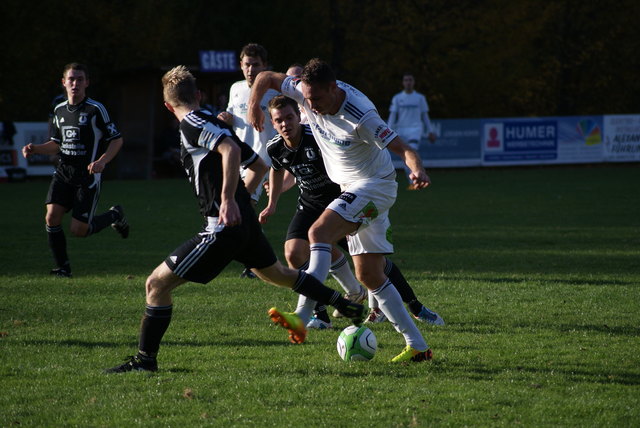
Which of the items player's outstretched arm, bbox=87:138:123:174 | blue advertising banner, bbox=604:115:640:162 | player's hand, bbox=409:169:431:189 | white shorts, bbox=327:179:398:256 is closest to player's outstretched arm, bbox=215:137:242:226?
white shorts, bbox=327:179:398:256

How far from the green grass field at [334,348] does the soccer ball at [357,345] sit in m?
0.07

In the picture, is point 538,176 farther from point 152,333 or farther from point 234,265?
point 152,333

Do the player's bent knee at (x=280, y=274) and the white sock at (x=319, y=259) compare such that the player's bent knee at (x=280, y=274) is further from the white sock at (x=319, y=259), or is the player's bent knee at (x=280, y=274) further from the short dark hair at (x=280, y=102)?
the short dark hair at (x=280, y=102)

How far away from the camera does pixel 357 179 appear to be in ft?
20.2

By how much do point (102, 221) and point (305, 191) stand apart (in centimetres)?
366

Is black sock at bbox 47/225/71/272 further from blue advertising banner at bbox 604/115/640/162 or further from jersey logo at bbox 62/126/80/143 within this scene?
blue advertising banner at bbox 604/115/640/162

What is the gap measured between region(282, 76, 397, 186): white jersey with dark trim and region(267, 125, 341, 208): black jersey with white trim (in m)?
0.56

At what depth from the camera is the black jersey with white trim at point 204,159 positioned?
210 inches

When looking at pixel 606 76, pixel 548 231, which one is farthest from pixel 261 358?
pixel 606 76

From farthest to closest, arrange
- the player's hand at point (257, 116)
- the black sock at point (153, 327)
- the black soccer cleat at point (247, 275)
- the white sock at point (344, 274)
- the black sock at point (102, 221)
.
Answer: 1. the black sock at point (102, 221)
2. the black soccer cleat at point (247, 275)
3. the white sock at point (344, 274)
4. the player's hand at point (257, 116)
5. the black sock at point (153, 327)

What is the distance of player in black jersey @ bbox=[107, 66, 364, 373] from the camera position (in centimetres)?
528

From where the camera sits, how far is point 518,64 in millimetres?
37438

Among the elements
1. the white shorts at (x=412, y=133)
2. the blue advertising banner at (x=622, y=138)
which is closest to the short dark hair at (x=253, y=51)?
the white shorts at (x=412, y=133)

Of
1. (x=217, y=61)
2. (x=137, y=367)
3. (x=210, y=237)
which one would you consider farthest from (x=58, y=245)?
(x=217, y=61)
